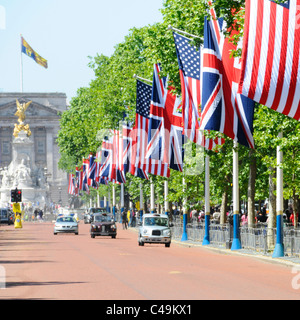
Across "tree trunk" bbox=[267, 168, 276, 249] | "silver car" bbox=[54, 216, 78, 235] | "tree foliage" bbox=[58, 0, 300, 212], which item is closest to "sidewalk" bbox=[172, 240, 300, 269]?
"tree trunk" bbox=[267, 168, 276, 249]

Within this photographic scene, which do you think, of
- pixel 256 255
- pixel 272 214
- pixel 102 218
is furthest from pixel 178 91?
pixel 102 218

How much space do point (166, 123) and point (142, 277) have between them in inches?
810

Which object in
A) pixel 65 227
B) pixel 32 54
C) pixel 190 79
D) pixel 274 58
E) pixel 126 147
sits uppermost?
pixel 32 54

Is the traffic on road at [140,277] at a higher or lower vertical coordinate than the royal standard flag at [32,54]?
lower

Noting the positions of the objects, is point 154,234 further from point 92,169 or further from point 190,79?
point 92,169

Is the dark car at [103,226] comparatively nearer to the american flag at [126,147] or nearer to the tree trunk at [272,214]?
the american flag at [126,147]

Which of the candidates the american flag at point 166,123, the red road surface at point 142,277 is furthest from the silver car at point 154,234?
the red road surface at point 142,277

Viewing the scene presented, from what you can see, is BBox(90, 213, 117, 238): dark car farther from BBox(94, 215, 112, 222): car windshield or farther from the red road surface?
the red road surface

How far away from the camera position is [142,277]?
25031 mm

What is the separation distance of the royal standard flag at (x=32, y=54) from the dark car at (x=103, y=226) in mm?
110749

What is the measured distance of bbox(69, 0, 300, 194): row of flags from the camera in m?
24.0

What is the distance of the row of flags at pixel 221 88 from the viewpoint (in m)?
24.0

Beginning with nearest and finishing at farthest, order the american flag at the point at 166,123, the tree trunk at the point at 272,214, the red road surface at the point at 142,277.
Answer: the red road surface at the point at 142,277, the tree trunk at the point at 272,214, the american flag at the point at 166,123
